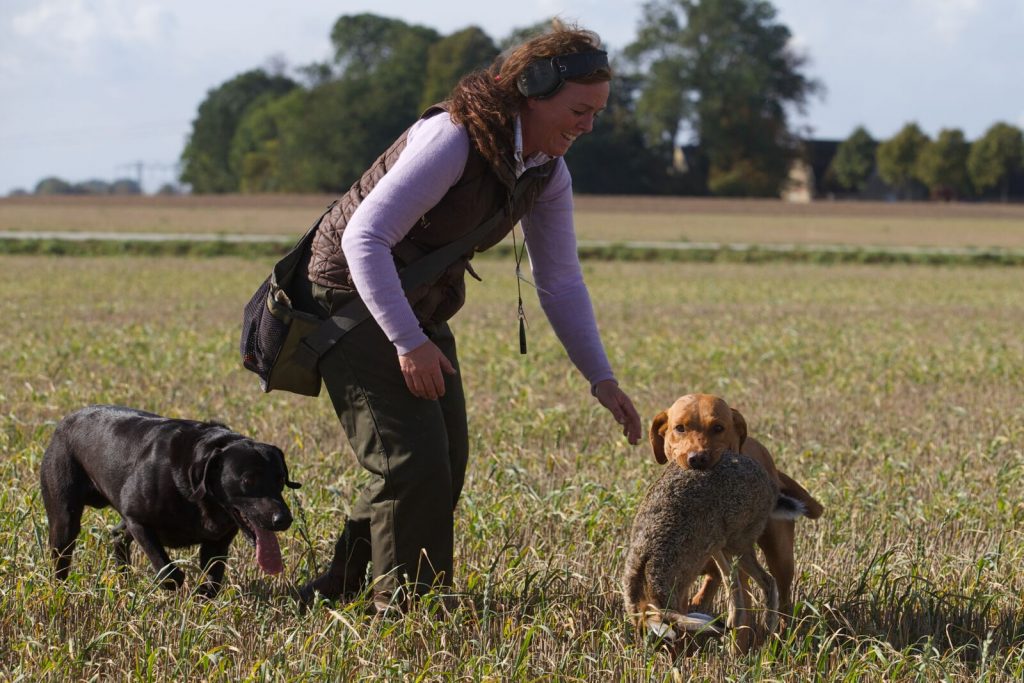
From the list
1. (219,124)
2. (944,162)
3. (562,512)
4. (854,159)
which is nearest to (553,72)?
(562,512)

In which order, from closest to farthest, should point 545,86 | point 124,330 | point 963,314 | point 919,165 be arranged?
point 545,86 → point 124,330 → point 963,314 → point 919,165

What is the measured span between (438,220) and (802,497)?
164 cm

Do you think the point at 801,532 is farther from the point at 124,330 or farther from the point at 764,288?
the point at 764,288

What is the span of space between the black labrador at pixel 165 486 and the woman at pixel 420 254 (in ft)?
1.15

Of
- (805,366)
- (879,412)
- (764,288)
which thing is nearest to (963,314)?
(764,288)

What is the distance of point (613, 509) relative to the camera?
5.83m

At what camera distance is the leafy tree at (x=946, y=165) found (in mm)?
105062

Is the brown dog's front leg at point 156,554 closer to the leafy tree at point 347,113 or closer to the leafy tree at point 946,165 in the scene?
the leafy tree at point 347,113

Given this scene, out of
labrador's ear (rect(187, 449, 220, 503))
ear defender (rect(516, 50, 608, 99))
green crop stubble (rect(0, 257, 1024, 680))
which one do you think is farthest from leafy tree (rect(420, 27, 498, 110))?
ear defender (rect(516, 50, 608, 99))

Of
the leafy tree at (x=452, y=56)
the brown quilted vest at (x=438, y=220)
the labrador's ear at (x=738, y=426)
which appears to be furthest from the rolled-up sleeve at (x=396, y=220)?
the leafy tree at (x=452, y=56)

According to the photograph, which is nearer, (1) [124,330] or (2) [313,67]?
(1) [124,330]

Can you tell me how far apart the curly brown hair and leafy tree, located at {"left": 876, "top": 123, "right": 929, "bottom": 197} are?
108m

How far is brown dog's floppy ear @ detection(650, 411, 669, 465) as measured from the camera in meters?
4.40

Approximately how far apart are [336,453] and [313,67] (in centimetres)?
10514
